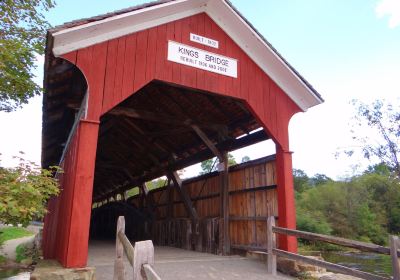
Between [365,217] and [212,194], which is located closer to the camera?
[212,194]

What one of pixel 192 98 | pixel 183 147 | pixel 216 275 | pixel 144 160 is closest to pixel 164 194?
pixel 144 160

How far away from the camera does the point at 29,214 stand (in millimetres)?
3973

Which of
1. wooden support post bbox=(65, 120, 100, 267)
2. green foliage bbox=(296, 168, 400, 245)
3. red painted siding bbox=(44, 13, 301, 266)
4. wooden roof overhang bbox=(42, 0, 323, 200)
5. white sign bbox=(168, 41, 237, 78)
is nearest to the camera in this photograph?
wooden support post bbox=(65, 120, 100, 267)

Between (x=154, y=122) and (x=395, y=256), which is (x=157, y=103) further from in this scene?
(x=395, y=256)

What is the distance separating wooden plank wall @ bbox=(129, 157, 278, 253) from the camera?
7051 millimetres

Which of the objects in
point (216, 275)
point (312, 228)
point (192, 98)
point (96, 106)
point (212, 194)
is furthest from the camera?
point (312, 228)

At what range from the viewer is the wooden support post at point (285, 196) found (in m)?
6.10

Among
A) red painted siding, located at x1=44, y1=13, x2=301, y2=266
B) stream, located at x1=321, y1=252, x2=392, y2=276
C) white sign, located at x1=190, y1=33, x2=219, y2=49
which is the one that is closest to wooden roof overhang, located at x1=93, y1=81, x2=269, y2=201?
red painted siding, located at x1=44, y1=13, x2=301, y2=266

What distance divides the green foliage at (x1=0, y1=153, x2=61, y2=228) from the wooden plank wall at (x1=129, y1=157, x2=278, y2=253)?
A: 4184mm

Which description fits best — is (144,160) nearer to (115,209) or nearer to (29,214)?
(115,209)

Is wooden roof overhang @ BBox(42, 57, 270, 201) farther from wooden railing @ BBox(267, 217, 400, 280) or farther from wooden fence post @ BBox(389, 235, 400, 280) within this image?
wooden fence post @ BBox(389, 235, 400, 280)

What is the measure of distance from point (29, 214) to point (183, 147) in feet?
22.2

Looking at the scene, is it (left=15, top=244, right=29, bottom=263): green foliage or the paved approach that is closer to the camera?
the paved approach

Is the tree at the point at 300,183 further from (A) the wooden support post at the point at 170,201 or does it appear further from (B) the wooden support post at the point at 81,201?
(B) the wooden support post at the point at 81,201
